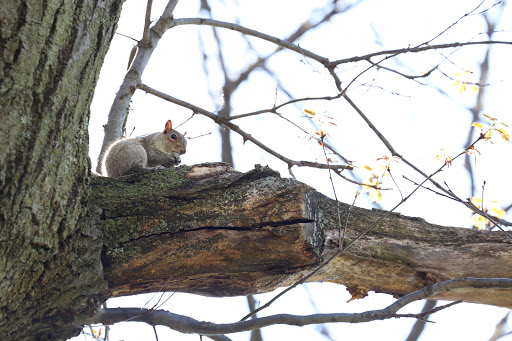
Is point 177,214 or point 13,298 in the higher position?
point 177,214

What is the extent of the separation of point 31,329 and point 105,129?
2253 millimetres

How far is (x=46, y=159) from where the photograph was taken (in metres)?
1.79

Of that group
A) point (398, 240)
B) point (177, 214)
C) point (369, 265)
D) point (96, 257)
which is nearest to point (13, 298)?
point (96, 257)

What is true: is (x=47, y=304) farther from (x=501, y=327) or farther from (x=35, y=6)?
(x=501, y=327)

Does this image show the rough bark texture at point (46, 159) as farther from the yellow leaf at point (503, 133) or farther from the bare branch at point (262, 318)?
the yellow leaf at point (503, 133)

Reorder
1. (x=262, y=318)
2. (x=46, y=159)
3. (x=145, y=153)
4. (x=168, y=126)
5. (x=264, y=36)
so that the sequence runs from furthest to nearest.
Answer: (x=168, y=126), (x=264, y=36), (x=145, y=153), (x=262, y=318), (x=46, y=159)

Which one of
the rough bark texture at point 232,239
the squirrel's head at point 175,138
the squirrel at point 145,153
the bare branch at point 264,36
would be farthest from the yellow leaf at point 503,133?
the squirrel's head at point 175,138

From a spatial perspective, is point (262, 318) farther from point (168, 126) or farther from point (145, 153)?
point (168, 126)

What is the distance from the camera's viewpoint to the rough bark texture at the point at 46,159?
67.2 inches

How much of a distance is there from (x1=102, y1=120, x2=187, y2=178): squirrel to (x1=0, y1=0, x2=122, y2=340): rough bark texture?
1.40 meters

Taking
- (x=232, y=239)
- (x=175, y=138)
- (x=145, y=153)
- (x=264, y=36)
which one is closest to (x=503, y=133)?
(x=232, y=239)

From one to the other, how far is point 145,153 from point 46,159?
83.9 inches

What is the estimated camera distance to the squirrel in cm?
375

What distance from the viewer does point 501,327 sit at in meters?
6.38
